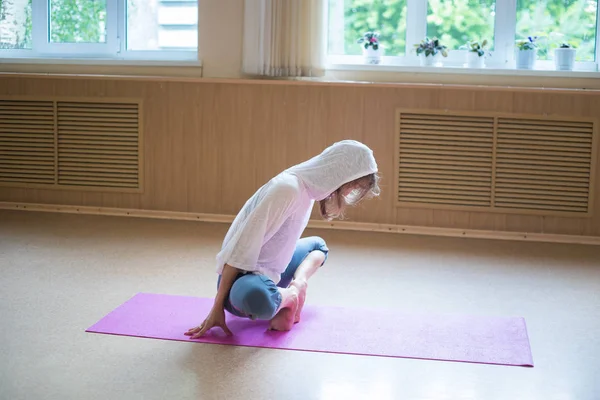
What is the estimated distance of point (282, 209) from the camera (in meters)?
2.51

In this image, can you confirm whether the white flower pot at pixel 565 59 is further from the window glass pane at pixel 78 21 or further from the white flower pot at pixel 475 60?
the window glass pane at pixel 78 21

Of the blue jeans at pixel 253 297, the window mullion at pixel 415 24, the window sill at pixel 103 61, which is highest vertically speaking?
the window mullion at pixel 415 24

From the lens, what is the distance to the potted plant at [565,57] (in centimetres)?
441

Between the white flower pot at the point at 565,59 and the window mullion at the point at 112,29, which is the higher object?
the window mullion at the point at 112,29

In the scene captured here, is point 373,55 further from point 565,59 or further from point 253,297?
point 253,297

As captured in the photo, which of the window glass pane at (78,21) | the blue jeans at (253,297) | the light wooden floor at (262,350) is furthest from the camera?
the window glass pane at (78,21)

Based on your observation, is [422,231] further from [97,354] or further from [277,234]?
[97,354]

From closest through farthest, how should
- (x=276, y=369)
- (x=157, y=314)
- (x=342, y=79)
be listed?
(x=276, y=369) → (x=157, y=314) → (x=342, y=79)

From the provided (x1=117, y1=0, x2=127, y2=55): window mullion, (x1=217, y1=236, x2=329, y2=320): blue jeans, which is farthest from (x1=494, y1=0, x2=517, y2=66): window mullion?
(x1=217, y1=236, x2=329, y2=320): blue jeans

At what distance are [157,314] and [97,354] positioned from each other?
41 cm

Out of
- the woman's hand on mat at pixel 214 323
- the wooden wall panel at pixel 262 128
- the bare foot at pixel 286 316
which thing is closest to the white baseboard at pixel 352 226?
the wooden wall panel at pixel 262 128

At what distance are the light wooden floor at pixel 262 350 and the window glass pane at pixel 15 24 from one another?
3.83ft

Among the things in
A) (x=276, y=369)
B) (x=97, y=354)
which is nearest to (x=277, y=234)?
(x=276, y=369)

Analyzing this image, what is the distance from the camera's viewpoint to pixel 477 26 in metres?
4.64
